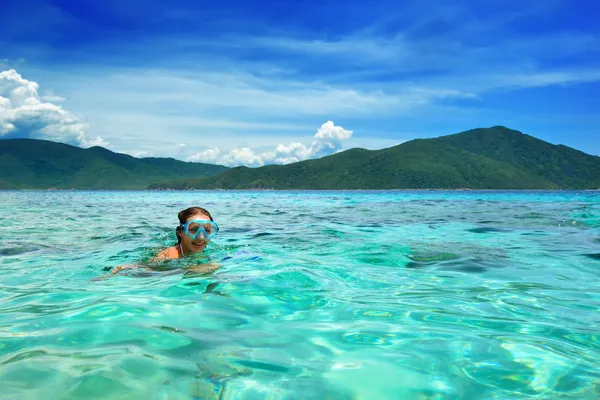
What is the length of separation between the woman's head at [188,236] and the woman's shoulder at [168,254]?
0.53 feet

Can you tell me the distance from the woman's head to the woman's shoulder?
0.53ft

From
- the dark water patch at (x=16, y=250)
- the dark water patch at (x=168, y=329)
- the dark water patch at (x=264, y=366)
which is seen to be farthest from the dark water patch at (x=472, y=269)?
the dark water patch at (x=16, y=250)

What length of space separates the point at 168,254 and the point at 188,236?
1.69 ft

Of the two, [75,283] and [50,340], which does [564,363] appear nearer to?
[50,340]

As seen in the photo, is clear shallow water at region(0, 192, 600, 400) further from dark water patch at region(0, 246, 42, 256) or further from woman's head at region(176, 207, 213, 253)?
dark water patch at region(0, 246, 42, 256)

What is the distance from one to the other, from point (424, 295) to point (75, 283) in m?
4.97

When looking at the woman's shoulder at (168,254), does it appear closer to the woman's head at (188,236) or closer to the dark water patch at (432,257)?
the woman's head at (188,236)

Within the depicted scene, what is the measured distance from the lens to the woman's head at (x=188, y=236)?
314 inches

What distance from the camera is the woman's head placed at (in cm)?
798

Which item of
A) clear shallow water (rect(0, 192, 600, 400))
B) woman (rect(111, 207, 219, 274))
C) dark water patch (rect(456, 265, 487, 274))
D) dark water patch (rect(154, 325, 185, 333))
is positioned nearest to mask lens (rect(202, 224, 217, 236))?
woman (rect(111, 207, 219, 274))

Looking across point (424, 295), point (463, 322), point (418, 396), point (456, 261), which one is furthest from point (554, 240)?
point (418, 396)

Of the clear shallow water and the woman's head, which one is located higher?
the woman's head

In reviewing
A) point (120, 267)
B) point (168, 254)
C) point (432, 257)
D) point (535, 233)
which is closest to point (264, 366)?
point (120, 267)

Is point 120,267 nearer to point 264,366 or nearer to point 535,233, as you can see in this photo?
point 264,366
